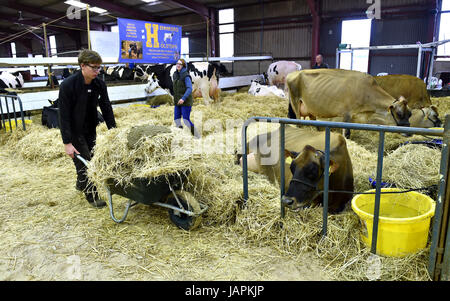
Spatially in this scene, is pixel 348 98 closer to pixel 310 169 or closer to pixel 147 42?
pixel 310 169

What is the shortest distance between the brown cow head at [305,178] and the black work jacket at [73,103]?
254 centimetres

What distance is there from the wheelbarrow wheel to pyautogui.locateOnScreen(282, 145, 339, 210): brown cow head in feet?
2.92

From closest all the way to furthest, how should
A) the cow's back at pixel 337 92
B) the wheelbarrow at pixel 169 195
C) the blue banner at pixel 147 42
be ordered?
the wheelbarrow at pixel 169 195, the cow's back at pixel 337 92, the blue banner at pixel 147 42

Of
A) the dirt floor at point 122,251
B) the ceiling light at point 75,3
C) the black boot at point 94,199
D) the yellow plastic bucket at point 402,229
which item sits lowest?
the dirt floor at point 122,251

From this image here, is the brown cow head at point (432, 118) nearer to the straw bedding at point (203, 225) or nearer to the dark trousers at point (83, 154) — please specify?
the straw bedding at point (203, 225)

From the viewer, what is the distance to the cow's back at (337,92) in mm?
6668

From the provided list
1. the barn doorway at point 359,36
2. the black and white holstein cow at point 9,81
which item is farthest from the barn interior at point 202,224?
the barn doorway at point 359,36

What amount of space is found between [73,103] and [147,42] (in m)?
7.50

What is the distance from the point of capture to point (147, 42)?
35.3ft

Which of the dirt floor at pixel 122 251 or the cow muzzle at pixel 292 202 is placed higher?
the cow muzzle at pixel 292 202

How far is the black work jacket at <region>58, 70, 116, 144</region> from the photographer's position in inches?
148

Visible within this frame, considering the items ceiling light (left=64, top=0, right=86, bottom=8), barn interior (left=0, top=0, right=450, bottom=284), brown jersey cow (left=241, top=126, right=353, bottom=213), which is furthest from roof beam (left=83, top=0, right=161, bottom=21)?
brown jersey cow (left=241, top=126, right=353, bottom=213)

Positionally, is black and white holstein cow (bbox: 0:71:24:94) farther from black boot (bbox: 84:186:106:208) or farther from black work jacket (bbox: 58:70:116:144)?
black boot (bbox: 84:186:106:208)

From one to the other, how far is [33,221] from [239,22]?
19572mm
